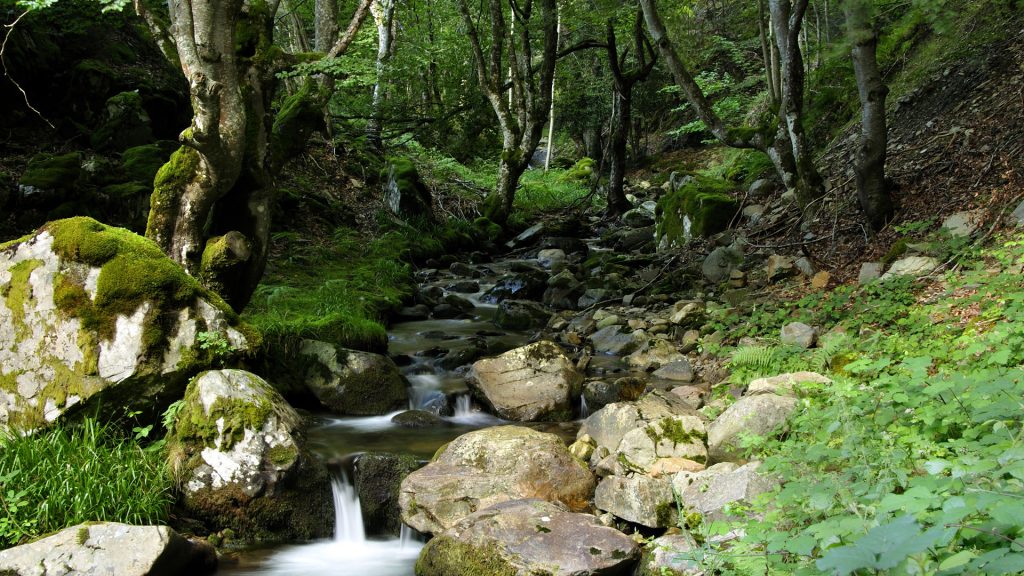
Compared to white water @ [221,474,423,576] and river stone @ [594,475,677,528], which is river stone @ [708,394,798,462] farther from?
white water @ [221,474,423,576]

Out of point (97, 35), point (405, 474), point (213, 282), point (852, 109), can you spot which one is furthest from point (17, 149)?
point (852, 109)

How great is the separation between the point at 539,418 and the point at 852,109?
29.4ft

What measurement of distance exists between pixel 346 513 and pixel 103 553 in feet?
5.63

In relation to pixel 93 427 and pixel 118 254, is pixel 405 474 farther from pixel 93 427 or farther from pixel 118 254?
pixel 118 254

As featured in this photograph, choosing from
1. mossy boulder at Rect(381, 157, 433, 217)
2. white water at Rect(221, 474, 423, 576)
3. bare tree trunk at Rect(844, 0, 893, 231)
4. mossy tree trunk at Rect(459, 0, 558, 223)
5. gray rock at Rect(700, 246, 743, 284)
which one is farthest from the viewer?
mossy boulder at Rect(381, 157, 433, 217)

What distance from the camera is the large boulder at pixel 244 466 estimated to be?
4652mm

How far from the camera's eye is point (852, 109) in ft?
38.6

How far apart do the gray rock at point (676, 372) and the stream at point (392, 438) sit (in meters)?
1.32

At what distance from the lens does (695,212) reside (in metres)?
11.3

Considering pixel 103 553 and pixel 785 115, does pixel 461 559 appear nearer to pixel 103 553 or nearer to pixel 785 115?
pixel 103 553

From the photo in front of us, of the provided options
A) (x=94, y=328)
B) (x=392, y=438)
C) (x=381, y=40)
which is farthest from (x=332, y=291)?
(x=381, y=40)

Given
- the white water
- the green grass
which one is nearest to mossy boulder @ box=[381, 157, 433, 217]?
the white water

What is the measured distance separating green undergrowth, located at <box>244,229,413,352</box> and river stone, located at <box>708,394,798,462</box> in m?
4.29

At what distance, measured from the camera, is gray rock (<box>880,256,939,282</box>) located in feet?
20.7
